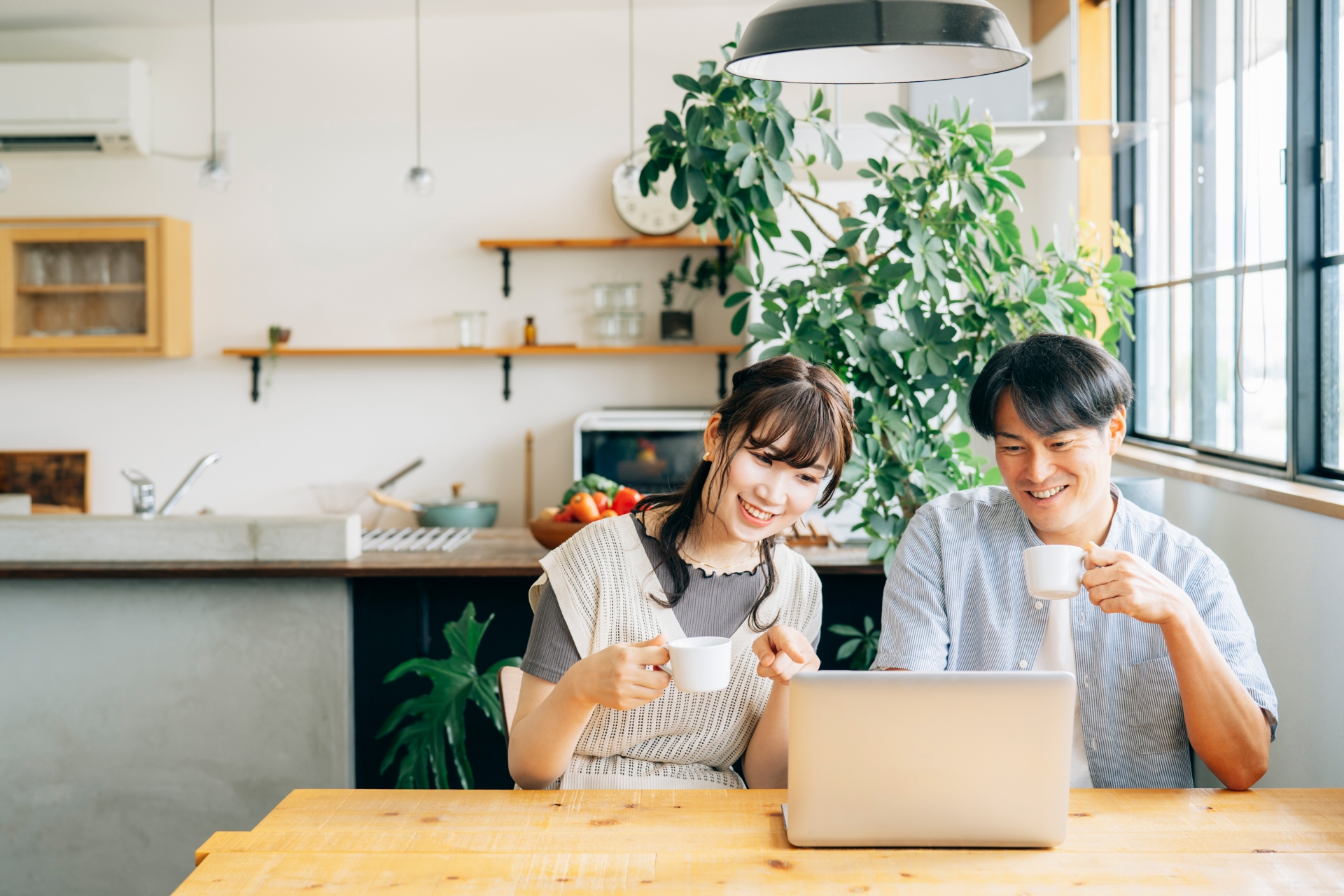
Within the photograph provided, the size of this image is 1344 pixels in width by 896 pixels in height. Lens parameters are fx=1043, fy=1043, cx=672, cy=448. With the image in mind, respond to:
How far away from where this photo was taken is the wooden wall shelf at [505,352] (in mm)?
4207

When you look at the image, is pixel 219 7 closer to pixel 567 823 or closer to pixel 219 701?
pixel 219 701

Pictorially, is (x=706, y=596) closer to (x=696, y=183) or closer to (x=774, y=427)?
(x=774, y=427)

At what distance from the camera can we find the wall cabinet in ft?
13.8

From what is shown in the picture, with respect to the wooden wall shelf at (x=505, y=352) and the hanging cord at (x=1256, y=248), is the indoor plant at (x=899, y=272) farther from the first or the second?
the wooden wall shelf at (x=505, y=352)

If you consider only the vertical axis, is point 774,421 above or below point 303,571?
above

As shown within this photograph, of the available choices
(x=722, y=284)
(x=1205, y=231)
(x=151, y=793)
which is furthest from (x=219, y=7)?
(x=1205, y=231)

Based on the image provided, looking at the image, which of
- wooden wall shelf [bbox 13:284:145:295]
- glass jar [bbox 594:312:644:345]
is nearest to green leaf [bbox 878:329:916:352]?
glass jar [bbox 594:312:644:345]

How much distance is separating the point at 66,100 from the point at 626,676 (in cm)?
423

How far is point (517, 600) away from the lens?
250 centimetres

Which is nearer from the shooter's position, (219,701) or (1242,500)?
(1242,500)

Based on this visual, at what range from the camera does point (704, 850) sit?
1.03m

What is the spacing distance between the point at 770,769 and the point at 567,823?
37 cm

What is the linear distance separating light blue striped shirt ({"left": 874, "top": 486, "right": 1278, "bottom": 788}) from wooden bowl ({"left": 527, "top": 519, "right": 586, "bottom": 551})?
3.78ft

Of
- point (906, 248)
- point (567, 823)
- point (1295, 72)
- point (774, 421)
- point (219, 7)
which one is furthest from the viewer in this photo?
point (219, 7)
